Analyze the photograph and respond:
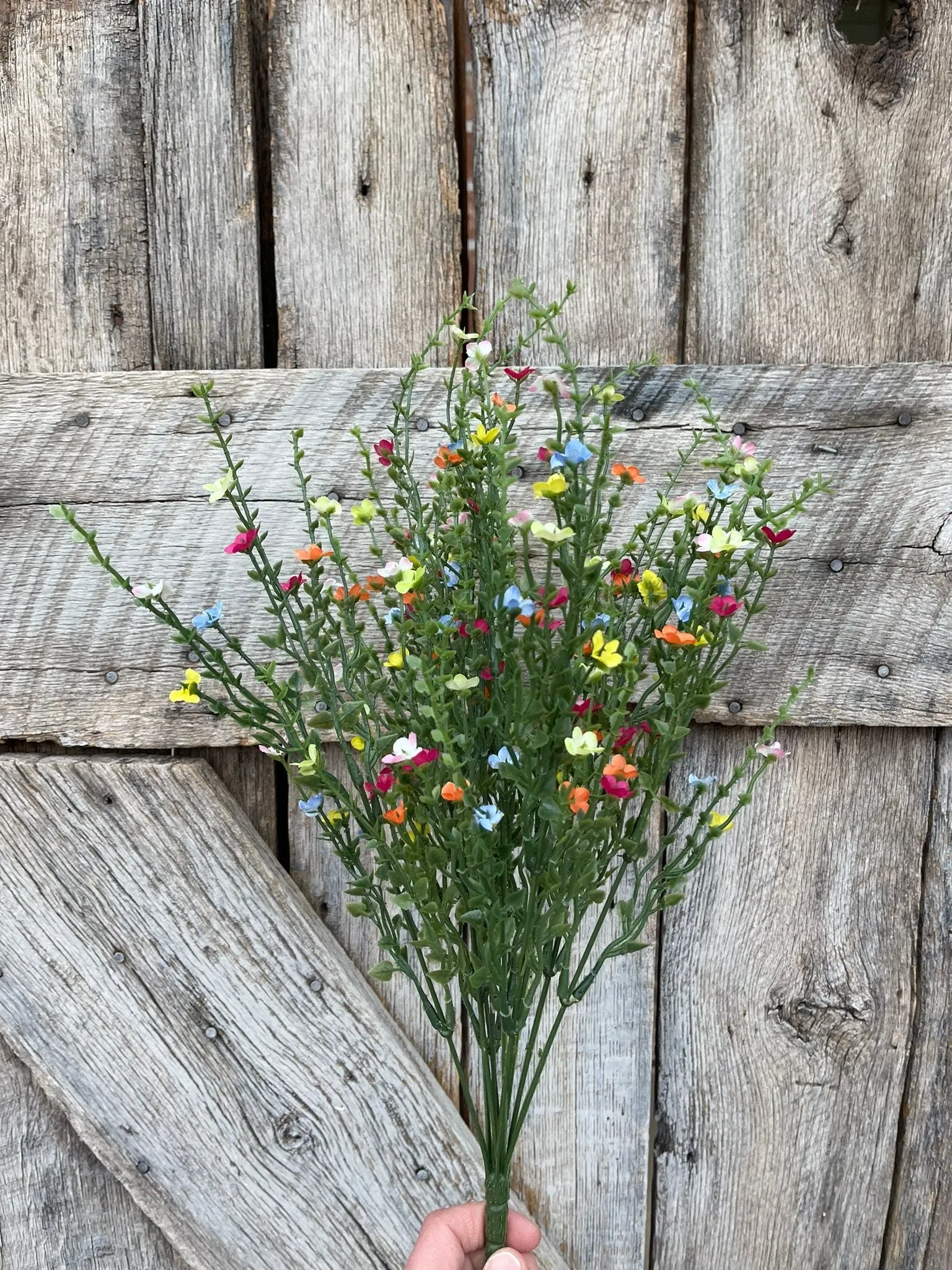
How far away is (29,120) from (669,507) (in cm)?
85

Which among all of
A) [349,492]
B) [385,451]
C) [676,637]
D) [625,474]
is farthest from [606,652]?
[349,492]

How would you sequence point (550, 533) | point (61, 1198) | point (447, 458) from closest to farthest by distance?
point (550, 533) < point (447, 458) < point (61, 1198)

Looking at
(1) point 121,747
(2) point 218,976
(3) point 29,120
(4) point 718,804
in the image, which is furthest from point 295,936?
(3) point 29,120

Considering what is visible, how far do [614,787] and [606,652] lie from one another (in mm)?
101

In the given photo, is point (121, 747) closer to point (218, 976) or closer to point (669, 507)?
point (218, 976)

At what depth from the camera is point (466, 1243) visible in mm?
874

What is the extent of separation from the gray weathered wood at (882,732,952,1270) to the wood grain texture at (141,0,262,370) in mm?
962

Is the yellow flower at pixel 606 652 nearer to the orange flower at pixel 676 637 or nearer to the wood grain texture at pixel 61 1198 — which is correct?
the orange flower at pixel 676 637

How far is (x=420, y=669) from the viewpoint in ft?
2.19

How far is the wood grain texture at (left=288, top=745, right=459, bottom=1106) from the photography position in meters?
1.10

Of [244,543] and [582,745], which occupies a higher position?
[244,543]

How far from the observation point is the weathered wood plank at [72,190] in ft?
3.38

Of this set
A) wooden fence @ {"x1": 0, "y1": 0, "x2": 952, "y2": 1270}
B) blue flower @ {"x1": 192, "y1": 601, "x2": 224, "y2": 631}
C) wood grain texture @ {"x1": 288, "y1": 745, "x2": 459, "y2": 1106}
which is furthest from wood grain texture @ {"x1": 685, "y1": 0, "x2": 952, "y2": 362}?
wood grain texture @ {"x1": 288, "y1": 745, "x2": 459, "y2": 1106}

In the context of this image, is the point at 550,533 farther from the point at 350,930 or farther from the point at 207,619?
the point at 350,930
